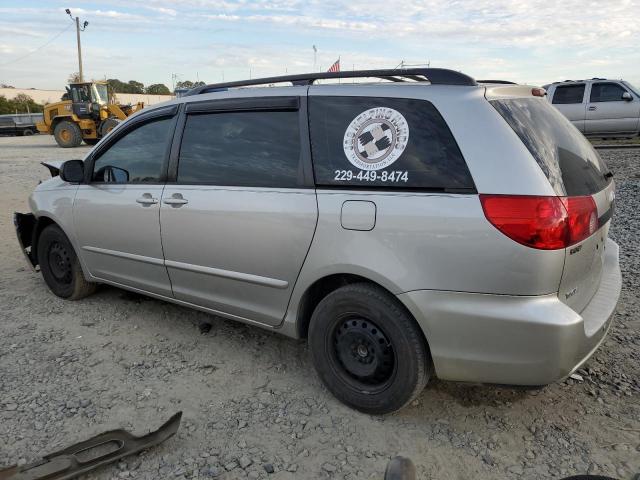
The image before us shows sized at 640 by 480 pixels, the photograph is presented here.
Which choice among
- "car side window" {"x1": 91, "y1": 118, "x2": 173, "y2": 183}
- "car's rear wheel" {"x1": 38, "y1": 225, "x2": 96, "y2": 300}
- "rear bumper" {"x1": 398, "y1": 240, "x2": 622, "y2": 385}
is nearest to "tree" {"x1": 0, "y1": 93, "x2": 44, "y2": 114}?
"car's rear wheel" {"x1": 38, "y1": 225, "x2": 96, "y2": 300}

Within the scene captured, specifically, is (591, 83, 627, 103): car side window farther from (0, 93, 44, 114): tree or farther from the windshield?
(0, 93, 44, 114): tree

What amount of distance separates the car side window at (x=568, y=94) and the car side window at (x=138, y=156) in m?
13.4

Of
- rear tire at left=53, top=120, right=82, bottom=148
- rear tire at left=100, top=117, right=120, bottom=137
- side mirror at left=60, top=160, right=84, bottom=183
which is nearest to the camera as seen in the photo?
side mirror at left=60, top=160, right=84, bottom=183

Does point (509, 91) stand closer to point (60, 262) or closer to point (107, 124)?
point (60, 262)

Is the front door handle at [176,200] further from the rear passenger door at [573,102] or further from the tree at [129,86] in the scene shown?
the tree at [129,86]

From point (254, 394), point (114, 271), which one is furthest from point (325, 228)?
point (114, 271)

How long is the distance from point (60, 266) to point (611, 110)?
14037 millimetres

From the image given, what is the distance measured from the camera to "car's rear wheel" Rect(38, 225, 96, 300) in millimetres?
4387

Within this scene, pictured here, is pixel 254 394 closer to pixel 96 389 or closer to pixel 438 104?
pixel 96 389

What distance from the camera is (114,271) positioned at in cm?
400

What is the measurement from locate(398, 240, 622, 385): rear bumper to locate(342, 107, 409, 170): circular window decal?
685mm

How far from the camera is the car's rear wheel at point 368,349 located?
2512mm

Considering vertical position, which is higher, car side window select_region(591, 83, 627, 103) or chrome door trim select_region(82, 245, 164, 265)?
car side window select_region(591, 83, 627, 103)

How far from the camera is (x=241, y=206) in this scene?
9.96ft
